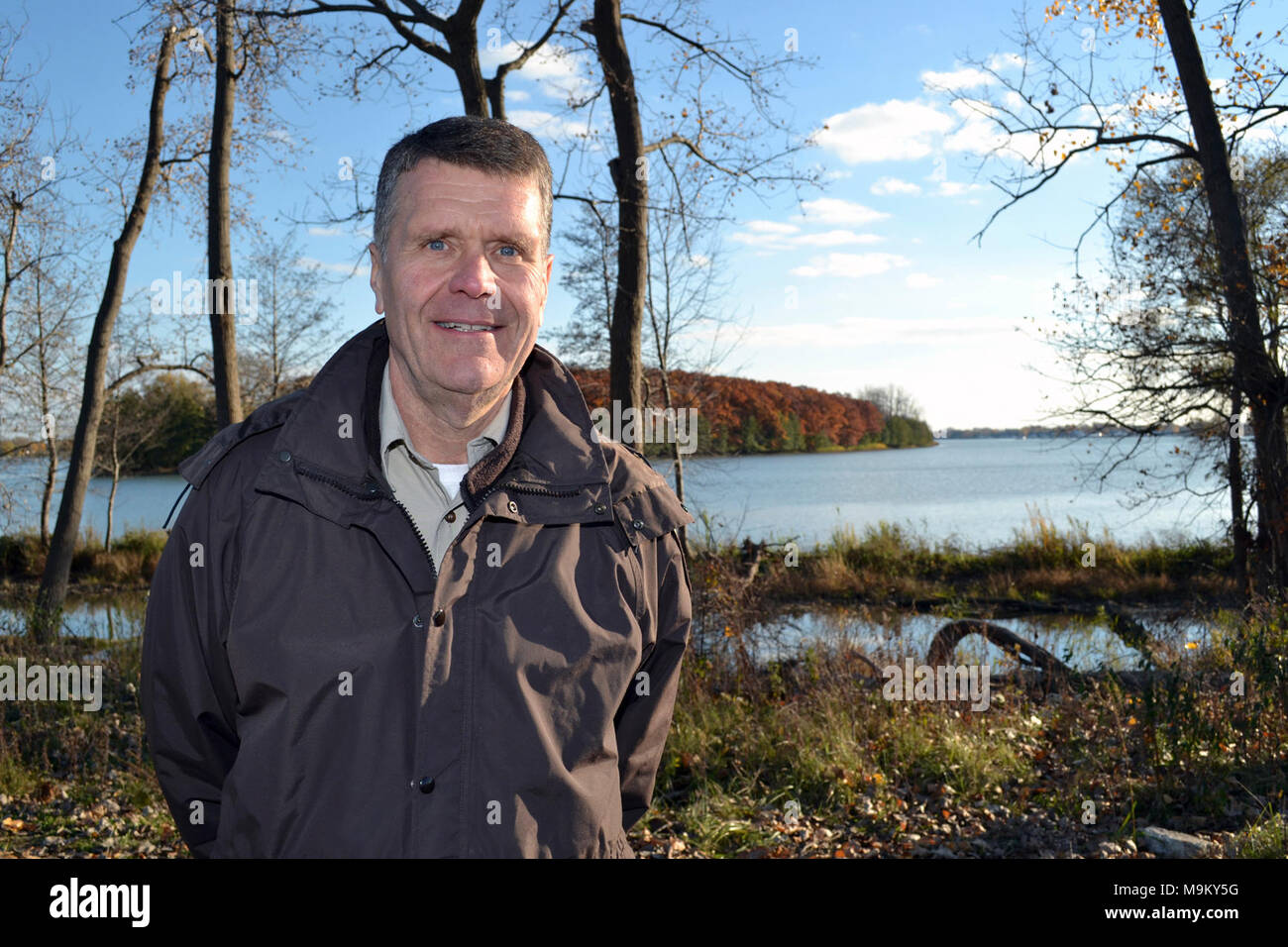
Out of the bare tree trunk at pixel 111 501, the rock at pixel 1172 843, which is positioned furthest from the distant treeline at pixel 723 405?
the bare tree trunk at pixel 111 501

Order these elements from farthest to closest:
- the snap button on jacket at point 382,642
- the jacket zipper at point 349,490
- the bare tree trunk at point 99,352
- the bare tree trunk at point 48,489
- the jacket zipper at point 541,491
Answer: the bare tree trunk at point 48,489 < the bare tree trunk at point 99,352 < the jacket zipper at point 541,491 < the jacket zipper at point 349,490 < the snap button on jacket at point 382,642

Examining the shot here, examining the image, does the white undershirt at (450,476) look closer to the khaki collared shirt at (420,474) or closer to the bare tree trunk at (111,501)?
the khaki collared shirt at (420,474)

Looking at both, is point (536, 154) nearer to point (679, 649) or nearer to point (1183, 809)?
point (679, 649)

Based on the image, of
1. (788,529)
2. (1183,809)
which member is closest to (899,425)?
(788,529)

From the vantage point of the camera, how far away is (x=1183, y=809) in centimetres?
608

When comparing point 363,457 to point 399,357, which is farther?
point 399,357

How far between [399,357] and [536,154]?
0.64 meters

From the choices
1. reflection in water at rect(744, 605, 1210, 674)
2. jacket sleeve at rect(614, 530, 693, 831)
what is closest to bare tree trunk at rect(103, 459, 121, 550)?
reflection in water at rect(744, 605, 1210, 674)

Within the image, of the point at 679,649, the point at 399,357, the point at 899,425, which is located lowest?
the point at 679,649

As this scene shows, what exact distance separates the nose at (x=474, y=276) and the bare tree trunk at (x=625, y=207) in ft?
23.9

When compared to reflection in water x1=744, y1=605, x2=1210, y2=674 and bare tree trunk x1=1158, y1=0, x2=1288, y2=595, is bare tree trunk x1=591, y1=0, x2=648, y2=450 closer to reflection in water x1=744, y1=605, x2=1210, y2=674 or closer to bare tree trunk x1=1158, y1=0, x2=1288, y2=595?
reflection in water x1=744, y1=605, x2=1210, y2=674

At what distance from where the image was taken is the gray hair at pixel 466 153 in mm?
2340

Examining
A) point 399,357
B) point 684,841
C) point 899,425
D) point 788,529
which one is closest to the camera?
point 399,357
